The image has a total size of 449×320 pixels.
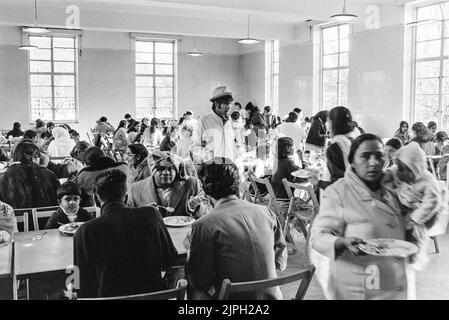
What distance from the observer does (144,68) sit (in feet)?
42.5

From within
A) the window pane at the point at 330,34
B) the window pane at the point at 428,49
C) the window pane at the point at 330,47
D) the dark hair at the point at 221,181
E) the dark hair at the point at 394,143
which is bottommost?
the dark hair at the point at 221,181

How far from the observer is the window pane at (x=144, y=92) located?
12938 millimetres

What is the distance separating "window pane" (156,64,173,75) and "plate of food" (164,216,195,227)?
10740 mm

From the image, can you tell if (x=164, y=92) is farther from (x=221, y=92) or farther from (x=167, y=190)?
(x=167, y=190)

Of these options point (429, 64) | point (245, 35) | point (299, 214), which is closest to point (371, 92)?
point (429, 64)

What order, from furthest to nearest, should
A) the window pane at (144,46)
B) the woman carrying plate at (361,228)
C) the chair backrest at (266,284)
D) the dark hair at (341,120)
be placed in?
the window pane at (144,46), the chair backrest at (266,284), the dark hair at (341,120), the woman carrying plate at (361,228)

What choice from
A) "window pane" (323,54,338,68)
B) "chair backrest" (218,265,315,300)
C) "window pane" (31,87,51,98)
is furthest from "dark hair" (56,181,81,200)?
"window pane" (31,87,51,98)

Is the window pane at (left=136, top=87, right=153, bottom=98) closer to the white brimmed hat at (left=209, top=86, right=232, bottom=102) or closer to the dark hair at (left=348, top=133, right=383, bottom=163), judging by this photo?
the white brimmed hat at (left=209, top=86, right=232, bottom=102)

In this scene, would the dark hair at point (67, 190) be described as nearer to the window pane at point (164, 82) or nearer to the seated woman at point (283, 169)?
the seated woman at point (283, 169)

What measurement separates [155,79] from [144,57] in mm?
642

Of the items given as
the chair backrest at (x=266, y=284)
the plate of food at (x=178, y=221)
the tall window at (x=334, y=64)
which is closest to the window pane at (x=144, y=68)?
the tall window at (x=334, y=64)

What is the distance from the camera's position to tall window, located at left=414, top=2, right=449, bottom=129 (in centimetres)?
764

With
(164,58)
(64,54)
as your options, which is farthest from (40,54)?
(164,58)

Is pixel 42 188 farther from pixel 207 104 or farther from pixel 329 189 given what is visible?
pixel 207 104
